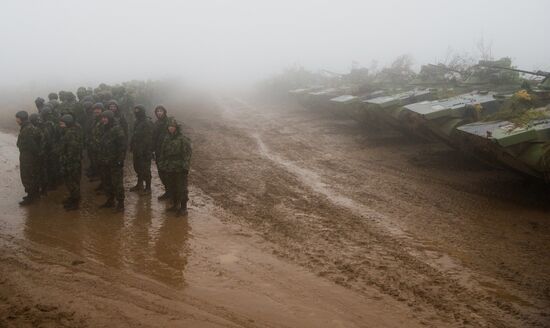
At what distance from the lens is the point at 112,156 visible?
655 centimetres

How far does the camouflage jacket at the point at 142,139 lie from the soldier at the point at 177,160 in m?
0.84

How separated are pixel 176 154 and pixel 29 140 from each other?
7.67ft

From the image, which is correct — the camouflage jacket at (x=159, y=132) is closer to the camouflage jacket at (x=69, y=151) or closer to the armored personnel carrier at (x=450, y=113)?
the camouflage jacket at (x=69, y=151)

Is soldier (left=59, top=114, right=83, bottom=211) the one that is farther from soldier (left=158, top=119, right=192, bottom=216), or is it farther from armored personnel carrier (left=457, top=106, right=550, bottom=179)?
armored personnel carrier (left=457, top=106, right=550, bottom=179)

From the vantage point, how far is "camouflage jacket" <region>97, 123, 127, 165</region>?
653cm

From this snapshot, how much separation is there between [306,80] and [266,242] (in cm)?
2056

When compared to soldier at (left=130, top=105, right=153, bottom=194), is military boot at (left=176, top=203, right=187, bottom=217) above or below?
below

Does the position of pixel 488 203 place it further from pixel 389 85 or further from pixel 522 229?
pixel 389 85

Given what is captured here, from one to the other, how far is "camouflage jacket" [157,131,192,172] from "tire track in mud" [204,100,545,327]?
1.03 metres

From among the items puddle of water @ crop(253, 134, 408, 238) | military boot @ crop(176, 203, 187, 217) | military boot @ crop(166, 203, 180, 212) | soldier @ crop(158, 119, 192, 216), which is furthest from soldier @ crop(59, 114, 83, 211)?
puddle of water @ crop(253, 134, 408, 238)

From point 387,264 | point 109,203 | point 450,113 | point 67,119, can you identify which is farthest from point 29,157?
point 450,113

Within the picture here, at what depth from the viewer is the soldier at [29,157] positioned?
6.88 metres

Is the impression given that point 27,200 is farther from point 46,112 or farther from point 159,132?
point 159,132

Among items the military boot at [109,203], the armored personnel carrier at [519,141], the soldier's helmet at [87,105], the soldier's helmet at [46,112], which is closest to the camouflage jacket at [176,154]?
the military boot at [109,203]
